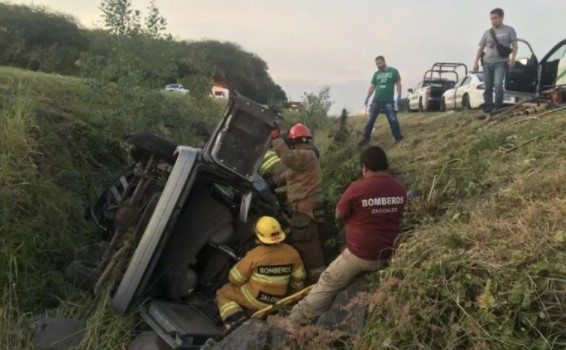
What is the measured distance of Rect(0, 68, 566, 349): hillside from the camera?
3219 millimetres

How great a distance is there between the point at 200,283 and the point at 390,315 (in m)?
2.67

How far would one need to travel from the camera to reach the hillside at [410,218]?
3219 mm

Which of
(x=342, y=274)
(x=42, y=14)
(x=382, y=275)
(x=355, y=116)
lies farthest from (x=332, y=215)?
(x=42, y=14)


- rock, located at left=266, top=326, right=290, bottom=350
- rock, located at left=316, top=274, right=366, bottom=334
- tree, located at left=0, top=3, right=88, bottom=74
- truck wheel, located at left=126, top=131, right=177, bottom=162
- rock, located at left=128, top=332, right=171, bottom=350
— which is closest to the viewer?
rock, located at left=316, top=274, right=366, bottom=334

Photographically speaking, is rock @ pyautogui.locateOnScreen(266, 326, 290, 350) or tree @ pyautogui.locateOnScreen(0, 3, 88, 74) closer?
rock @ pyautogui.locateOnScreen(266, 326, 290, 350)

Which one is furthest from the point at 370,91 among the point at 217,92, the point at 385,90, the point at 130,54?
the point at 217,92

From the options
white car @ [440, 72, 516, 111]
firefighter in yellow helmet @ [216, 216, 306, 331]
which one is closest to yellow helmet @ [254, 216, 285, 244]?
firefighter in yellow helmet @ [216, 216, 306, 331]

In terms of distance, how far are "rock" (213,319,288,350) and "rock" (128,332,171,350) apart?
68cm

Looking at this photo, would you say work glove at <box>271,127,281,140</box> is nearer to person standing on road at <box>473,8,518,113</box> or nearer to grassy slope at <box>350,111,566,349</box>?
grassy slope at <box>350,111,566,349</box>

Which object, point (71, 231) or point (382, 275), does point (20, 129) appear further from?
point (382, 275)

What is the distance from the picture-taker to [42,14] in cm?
3381

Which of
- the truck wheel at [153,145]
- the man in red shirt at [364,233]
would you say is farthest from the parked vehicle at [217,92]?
the man in red shirt at [364,233]

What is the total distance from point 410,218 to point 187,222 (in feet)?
7.04

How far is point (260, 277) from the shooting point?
5039 mm
